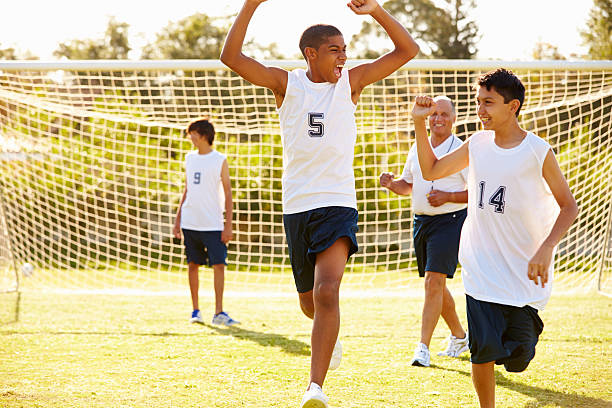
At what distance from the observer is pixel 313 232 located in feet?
12.6

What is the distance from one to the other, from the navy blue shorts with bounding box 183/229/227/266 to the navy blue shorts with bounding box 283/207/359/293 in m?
3.06

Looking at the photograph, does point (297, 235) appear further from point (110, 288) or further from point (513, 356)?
point (110, 288)

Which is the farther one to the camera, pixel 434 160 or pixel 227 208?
pixel 227 208

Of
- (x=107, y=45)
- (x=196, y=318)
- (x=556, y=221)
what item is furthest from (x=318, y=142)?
(x=107, y=45)

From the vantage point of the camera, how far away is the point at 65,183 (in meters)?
11.6

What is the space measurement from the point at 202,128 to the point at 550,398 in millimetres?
4181

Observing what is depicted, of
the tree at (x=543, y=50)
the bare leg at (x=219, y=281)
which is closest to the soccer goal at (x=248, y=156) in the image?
the bare leg at (x=219, y=281)

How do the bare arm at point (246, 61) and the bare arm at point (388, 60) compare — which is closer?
the bare arm at point (246, 61)

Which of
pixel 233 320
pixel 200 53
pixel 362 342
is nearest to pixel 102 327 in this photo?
pixel 233 320

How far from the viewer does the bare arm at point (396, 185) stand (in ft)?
15.7

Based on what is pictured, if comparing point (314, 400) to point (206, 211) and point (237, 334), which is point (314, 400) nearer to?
point (237, 334)

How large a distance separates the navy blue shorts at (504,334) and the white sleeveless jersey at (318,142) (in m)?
0.92

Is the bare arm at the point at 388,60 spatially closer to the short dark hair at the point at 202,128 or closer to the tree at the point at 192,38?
the short dark hair at the point at 202,128

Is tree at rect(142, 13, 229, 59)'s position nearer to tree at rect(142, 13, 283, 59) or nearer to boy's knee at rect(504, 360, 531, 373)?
tree at rect(142, 13, 283, 59)
